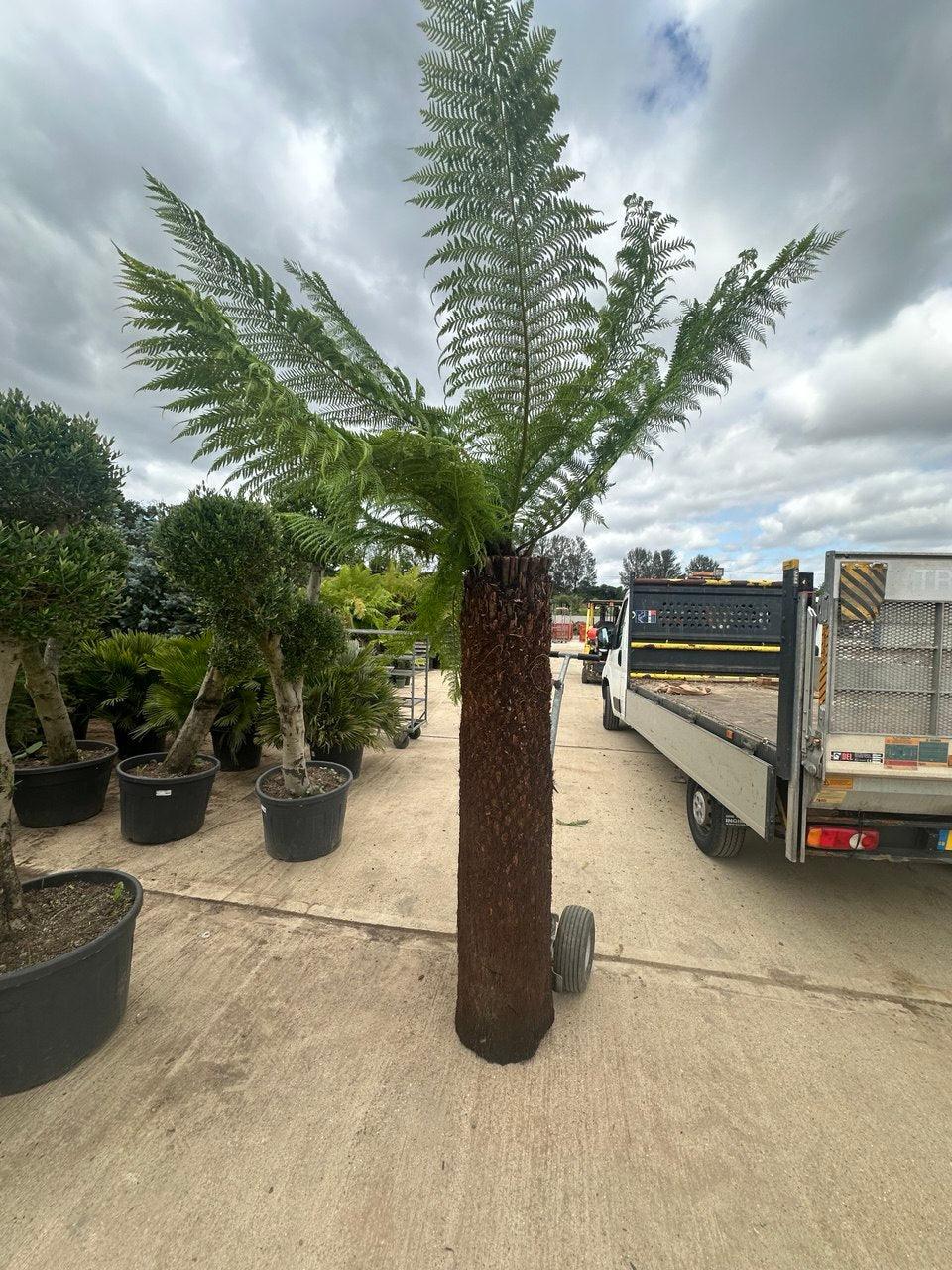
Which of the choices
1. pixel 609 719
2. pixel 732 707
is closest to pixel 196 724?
pixel 732 707

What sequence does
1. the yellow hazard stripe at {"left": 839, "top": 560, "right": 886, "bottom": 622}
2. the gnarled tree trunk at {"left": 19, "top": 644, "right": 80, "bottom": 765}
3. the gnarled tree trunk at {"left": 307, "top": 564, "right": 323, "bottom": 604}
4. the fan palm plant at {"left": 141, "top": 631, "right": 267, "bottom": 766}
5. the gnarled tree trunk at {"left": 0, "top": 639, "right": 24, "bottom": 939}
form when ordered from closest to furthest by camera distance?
the gnarled tree trunk at {"left": 0, "top": 639, "right": 24, "bottom": 939}
the yellow hazard stripe at {"left": 839, "top": 560, "right": 886, "bottom": 622}
the gnarled tree trunk at {"left": 19, "top": 644, "right": 80, "bottom": 765}
the gnarled tree trunk at {"left": 307, "top": 564, "right": 323, "bottom": 604}
the fan palm plant at {"left": 141, "top": 631, "right": 267, "bottom": 766}

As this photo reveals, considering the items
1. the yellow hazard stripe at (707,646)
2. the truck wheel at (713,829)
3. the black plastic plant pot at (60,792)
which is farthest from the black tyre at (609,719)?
the black plastic plant pot at (60,792)

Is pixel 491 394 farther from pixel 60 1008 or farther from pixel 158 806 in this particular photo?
pixel 158 806

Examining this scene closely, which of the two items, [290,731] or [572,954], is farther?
[290,731]

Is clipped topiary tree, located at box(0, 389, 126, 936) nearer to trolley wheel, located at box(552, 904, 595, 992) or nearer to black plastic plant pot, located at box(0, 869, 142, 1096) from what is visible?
black plastic plant pot, located at box(0, 869, 142, 1096)

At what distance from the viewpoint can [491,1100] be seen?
1.77 metres

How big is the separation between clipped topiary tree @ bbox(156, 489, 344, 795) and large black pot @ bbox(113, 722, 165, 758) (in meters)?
2.22

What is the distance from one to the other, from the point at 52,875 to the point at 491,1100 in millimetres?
2186

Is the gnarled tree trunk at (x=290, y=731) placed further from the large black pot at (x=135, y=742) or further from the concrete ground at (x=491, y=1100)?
the large black pot at (x=135, y=742)

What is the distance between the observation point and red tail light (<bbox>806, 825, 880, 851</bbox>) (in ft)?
8.54

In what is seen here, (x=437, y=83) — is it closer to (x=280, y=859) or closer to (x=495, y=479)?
(x=495, y=479)

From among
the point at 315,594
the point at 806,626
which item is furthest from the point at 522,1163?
the point at 315,594

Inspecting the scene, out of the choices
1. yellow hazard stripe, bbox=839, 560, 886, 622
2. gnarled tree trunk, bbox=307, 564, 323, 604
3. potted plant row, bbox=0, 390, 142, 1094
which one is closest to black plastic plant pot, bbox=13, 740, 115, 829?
potted plant row, bbox=0, 390, 142, 1094

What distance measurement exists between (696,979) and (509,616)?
2.12 m
